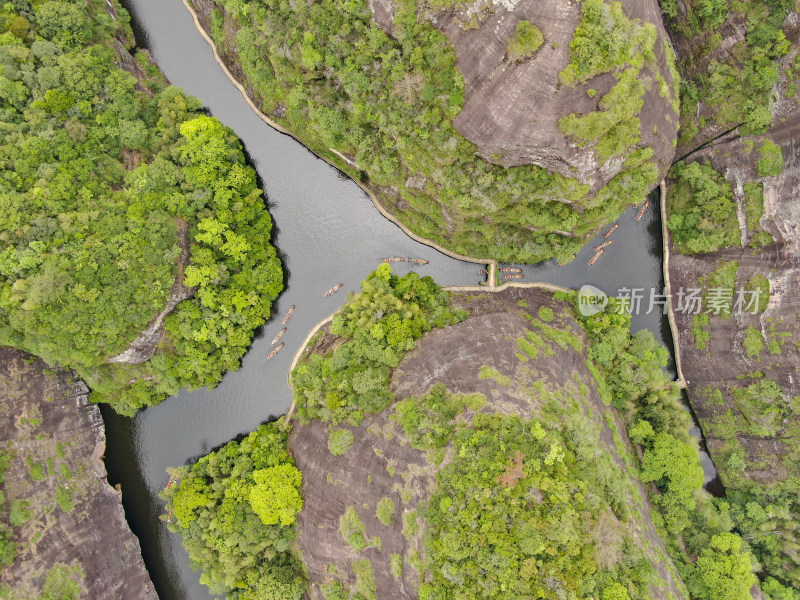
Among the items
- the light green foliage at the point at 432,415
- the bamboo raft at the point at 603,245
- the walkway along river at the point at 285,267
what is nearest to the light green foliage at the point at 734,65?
the walkway along river at the point at 285,267

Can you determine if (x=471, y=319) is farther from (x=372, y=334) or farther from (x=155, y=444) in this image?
(x=155, y=444)

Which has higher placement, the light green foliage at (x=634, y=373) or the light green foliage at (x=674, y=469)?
the light green foliage at (x=634, y=373)

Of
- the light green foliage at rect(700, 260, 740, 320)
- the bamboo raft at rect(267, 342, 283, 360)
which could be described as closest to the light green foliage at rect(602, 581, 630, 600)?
the light green foliage at rect(700, 260, 740, 320)

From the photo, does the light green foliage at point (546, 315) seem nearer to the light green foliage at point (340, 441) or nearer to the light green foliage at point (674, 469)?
the light green foliage at point (674, 469)

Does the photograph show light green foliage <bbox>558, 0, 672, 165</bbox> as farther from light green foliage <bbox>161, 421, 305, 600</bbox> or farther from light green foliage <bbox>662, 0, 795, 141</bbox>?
light green foliage <bbox>161, 421, 305, 600</bbox>

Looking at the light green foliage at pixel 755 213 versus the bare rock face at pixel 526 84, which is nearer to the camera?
the bare rock face at pixel 526 84

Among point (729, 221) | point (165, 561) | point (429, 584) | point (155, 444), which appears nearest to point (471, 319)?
point (429, 584)
